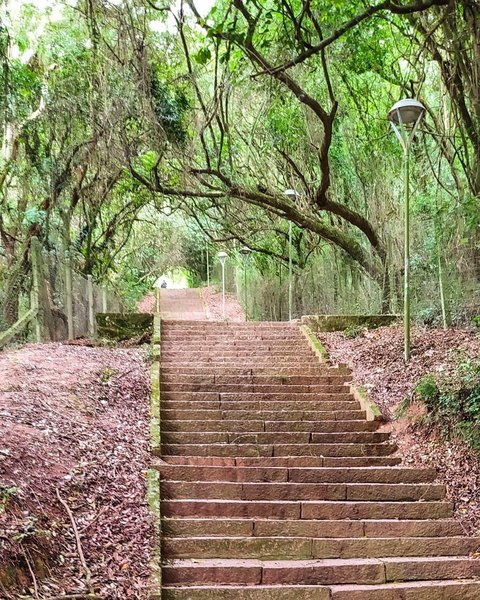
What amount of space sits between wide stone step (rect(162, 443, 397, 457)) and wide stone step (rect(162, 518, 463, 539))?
1.27m

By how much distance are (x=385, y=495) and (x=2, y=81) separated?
6993 mm

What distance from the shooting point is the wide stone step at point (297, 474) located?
572 centimetres

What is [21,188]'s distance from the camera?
1272 centimetres

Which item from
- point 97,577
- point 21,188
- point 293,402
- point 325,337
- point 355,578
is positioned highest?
point 21,188

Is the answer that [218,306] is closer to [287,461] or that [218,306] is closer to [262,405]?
[262,405]

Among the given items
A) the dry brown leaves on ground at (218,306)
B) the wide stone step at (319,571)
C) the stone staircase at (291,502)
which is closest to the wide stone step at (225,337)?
the stone staircase at (291,502)

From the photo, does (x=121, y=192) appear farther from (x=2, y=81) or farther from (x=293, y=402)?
(x=293, y=402)

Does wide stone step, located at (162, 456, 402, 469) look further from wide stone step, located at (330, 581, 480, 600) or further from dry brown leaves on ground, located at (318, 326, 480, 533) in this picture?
wide stone step, located at (330, 581, 480, 600)

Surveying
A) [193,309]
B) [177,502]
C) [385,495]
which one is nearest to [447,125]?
[385,495]

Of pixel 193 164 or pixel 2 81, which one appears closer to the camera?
pixel 2 81

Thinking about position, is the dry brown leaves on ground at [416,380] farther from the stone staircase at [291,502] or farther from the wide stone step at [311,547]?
the wide stone step at [311,547]

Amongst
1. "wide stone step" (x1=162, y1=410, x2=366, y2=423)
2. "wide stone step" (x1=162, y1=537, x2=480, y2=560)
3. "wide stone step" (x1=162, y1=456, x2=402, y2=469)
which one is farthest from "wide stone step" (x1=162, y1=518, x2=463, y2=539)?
"wide stone step" (x1=162, y1=410, x2=366, y2=423)

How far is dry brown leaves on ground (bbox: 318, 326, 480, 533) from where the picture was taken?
5730 millimetres

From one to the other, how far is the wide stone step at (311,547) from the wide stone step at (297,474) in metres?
0.96
